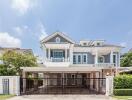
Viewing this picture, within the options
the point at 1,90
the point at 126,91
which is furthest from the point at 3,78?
the point at 126,91

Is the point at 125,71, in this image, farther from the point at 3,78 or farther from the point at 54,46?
the point at 3,78

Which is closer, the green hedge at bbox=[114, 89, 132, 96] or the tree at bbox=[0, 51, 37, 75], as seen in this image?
the green hedge at bbox=[114, 89, 132, 96]

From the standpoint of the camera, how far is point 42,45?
154ft

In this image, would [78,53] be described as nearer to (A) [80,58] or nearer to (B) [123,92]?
(A) [80,58]

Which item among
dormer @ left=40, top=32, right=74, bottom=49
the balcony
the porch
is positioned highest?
dormer @ left=40, top=32, right=74, bottom=49

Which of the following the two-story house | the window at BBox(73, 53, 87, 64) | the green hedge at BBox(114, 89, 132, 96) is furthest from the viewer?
the window at BBox(73, 53, 87, 64)

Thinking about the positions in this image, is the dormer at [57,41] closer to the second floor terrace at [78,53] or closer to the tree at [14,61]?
the second floor terrace at [78,53]

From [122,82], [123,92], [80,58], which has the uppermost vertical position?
[80,58]

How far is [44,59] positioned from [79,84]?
9.36 metres

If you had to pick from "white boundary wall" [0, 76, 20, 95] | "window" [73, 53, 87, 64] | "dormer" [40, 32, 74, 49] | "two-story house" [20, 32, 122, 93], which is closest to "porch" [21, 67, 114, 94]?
"two-story house" [20, 32, 122, 93]

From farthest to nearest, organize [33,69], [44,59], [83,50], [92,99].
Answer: [83,50]
[44,59]
[33,69]
[92,99]

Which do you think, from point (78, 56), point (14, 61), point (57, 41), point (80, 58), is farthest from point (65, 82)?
point (14, 61)

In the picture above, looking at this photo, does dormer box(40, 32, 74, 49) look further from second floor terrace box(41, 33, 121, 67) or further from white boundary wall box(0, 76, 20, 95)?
white boundary wall box(0, 76, 20, 95)

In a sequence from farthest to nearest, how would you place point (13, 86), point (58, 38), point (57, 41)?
point (58, 38)
point (57, 41)
point (13, 86)
